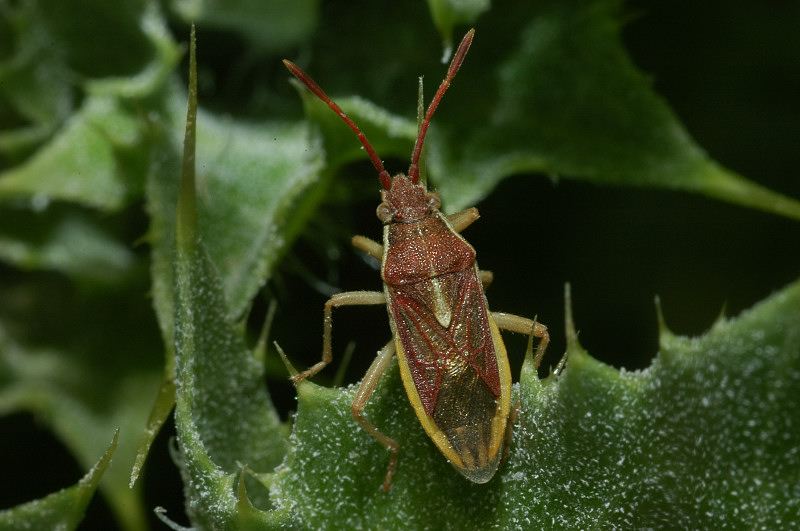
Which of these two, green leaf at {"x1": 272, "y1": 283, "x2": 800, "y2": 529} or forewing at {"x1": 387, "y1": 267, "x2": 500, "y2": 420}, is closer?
green leaf at {"x1": 272, "y1": 283, "x2": 800, "y2": 529}

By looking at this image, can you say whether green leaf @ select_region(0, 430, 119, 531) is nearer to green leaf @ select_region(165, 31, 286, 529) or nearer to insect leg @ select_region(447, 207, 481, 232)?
green leaf @ select_region(165, 31, 286, 529)

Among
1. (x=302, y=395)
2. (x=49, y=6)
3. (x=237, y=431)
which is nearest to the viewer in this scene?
(x=302, y=395)

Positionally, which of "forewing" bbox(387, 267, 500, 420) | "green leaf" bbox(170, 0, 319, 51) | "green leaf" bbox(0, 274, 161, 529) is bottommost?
"forewing" bbox(387, 267, 500, 420)

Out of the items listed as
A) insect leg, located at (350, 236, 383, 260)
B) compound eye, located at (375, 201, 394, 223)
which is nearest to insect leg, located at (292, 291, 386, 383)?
insect leg, located at (350, 236, 383, 260)

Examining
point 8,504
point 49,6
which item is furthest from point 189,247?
point 8,504

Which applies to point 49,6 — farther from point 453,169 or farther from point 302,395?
point 302,395

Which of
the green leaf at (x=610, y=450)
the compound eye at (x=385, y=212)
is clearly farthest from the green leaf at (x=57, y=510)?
the compound eye at (x=385, y=212)

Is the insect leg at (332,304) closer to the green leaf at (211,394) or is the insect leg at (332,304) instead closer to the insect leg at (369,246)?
the insect leg at (369,246)
